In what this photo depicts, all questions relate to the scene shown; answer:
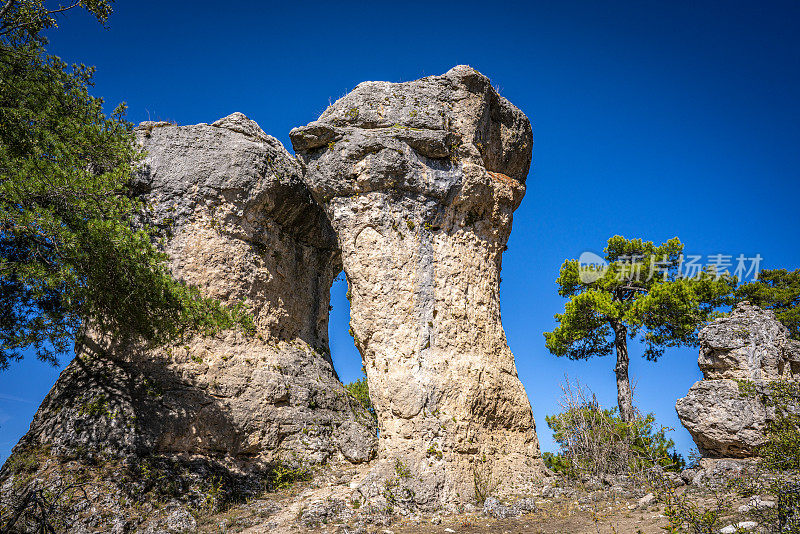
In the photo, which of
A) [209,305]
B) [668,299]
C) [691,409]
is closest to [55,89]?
[209,305]

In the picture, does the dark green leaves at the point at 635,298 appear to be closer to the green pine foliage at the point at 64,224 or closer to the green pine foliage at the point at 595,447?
the green pine foliage at the point at 595,447

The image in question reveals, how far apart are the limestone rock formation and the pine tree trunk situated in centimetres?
851

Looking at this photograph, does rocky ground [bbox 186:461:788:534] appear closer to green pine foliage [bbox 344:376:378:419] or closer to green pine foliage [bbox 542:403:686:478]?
green pine foliage [bbox 542:403:686:478]

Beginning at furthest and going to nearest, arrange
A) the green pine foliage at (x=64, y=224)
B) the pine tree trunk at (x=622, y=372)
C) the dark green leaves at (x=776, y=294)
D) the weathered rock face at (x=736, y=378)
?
1. the dark green leaves at (x=776, y=294)
2. the pine tree trunk at (x=622, y=372)
3. the weathered rock face at (x=736, y=378)
4. the green pine foliage at (x=64, y=224)

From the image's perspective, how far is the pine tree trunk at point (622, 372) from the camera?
1667cm

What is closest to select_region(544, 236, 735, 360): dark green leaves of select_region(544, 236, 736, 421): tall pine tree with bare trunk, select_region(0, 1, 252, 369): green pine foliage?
select_region(544, 236, 736, 421): tall pine tree with bare trunk

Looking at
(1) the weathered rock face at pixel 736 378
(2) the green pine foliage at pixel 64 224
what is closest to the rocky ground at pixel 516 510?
(1) the weathered rock face at pixel 736 378

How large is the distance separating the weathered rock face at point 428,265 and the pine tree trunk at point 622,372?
6464mm

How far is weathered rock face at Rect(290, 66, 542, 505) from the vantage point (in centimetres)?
1060

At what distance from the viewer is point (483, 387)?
1110cm

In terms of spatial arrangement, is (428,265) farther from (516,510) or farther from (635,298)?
(635,298)

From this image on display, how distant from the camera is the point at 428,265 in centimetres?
1173

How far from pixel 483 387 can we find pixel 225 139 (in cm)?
808

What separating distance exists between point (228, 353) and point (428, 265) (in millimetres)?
4668
